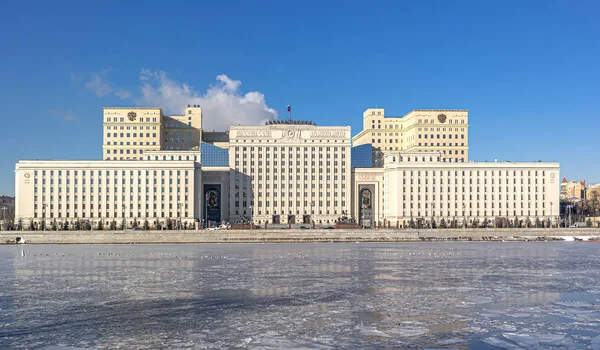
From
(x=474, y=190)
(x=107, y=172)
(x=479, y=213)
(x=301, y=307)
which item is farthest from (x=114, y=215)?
(x=301, y=307)

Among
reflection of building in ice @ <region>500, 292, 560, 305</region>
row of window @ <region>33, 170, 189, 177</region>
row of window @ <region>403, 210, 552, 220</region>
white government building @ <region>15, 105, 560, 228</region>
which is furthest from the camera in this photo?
row of window @ <region>403, 210, 552, 220</region>

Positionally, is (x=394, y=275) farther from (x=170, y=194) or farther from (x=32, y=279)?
(x=170, y=194)

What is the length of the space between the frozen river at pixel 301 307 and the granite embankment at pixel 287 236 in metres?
71.8

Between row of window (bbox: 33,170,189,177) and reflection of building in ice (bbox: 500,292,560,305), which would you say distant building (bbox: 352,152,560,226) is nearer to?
row of window (bbox: 33,170,189,177)

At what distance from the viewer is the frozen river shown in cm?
3191

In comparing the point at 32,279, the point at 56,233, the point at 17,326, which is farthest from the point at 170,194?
the point at 17,326

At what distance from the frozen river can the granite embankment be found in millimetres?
71794

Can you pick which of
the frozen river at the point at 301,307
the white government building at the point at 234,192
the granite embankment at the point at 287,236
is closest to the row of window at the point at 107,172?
the white government building at the point at 234,192

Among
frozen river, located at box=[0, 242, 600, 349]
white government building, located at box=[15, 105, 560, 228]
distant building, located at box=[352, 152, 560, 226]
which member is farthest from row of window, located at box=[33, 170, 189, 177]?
frozen river, located at box=[0, 242, 600, 349]

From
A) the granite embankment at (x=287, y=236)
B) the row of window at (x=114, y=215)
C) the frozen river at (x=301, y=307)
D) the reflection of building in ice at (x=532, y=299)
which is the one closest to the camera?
the frozen river at (x=301, y=307)

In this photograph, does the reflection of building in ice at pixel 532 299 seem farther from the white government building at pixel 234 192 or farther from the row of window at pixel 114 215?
the row of window at pixel 114 215

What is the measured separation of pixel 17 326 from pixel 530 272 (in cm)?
4793

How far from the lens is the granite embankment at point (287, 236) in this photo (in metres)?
140

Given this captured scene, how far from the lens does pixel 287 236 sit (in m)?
148
